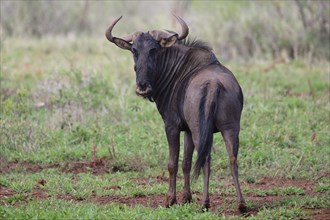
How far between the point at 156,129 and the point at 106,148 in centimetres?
120

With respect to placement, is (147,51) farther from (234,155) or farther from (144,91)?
(234,155)

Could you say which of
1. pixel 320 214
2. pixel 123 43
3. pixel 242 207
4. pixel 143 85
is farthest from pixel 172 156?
pixel 320 214

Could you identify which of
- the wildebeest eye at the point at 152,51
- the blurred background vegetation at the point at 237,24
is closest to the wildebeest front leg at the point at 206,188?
the wildebeest eye at the point at 152,51

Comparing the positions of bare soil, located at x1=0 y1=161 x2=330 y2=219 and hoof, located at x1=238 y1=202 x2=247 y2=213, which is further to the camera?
bare soil, located at x1=0 y1=161 x2=330 y2=219

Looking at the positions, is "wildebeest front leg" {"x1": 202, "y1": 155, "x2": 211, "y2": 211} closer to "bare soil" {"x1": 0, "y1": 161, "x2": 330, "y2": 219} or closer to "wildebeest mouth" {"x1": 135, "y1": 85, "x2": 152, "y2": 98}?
"bare soil" {"x1": 0, "y1": 161, "x2": 330, "y2": 219}

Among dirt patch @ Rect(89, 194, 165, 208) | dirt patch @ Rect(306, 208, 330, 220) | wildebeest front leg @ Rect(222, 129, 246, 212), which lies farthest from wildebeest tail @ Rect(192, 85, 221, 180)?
dirt patch @ Rect(306, 208, 330, 220)

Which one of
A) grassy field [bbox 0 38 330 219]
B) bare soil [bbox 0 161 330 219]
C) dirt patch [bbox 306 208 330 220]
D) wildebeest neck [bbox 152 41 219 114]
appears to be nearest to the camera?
dirt patch [bbox 306 208 330 220]

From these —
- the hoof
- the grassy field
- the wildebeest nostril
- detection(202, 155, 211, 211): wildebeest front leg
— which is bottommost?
the grassy field

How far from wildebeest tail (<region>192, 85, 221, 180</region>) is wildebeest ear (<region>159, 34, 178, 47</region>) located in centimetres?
85

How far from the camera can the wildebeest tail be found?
7012 millimetres

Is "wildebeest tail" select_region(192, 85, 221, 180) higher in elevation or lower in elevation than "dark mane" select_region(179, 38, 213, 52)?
lower

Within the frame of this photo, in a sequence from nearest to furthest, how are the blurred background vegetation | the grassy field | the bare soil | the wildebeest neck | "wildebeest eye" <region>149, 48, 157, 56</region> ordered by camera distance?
1. the bare soil
2. the grassy field
3. "wildebeest eye" <region>149, 48, 157, 56</region>
4. the wildebeest neck
5. the blurred background vegetation

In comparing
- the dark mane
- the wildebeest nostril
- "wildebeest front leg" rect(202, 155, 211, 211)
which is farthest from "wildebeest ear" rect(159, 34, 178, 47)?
"wildebeest front leg" rect(202, 155, 211, 211)

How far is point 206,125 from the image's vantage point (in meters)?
7.03
